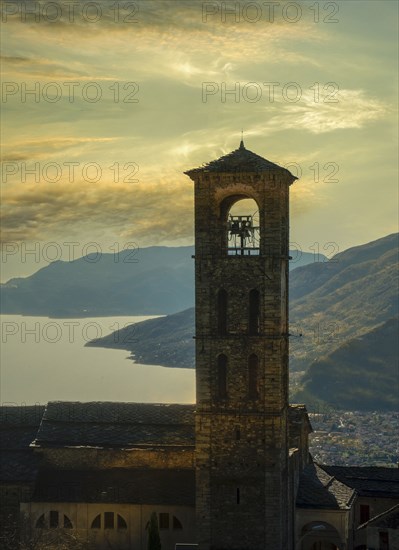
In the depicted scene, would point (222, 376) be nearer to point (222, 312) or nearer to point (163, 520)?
point (222, 312)

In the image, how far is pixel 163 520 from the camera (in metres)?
53.3

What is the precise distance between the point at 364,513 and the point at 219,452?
509 inches

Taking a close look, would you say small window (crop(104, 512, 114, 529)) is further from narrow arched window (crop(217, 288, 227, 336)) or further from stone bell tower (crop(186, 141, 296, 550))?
narrow arched window (crop(217, 288, 227, 336))

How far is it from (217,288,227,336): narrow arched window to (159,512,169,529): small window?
915cm

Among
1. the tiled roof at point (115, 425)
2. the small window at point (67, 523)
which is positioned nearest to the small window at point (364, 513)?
the tiled roof at point (115, 425)

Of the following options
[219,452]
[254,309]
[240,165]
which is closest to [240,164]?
[240,165]

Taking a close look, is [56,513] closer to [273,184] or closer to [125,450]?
[125,450]

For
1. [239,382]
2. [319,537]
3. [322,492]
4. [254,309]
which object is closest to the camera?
[239,382]

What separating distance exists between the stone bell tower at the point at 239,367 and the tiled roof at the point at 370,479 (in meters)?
10.3

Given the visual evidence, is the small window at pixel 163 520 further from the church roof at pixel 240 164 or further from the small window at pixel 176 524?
the church roof at pixel 240 164

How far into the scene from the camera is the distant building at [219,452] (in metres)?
50.8

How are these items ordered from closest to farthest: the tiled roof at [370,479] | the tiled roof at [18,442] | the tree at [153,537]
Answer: the tree at [153,537]
the tiled roof at [18,442]
the tiled roof at [370,479]

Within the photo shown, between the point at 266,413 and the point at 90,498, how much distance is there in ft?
31.3

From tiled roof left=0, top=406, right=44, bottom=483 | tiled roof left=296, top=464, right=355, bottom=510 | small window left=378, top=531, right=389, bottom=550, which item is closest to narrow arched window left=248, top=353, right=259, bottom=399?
tiled roof left=296, top=464, right=355, bottom=510
